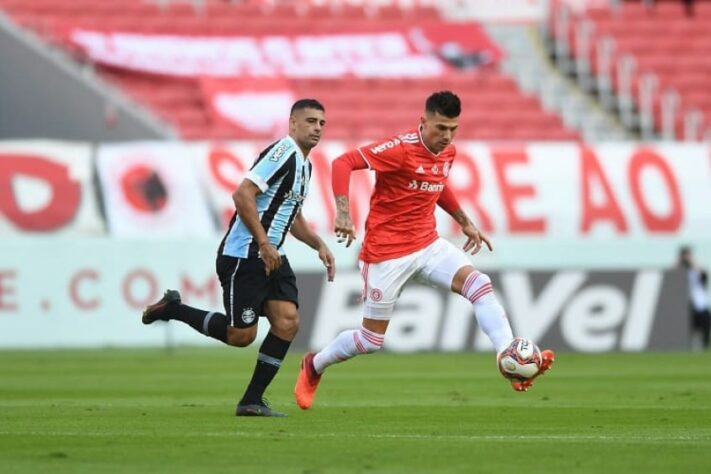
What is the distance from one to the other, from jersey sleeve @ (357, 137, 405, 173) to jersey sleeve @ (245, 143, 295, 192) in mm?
640

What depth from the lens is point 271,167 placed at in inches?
438

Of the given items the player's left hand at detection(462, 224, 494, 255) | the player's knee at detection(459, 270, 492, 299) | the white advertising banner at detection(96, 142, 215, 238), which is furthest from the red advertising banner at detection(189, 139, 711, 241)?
the player's knee at detection(459, 270, 492, 299)

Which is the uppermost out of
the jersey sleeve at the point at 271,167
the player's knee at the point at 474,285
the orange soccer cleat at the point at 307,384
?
the jersey sleeve at the point at 271,167

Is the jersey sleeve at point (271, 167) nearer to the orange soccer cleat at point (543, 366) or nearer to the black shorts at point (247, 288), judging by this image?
the black shorts at point (247, 288)

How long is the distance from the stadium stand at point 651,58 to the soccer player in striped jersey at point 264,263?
21369 millimetres

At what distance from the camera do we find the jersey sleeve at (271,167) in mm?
11070

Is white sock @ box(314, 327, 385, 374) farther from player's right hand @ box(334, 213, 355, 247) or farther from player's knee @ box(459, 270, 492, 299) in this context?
player's right hand @ box(334, 213, 355, 247)

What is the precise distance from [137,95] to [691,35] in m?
12.2

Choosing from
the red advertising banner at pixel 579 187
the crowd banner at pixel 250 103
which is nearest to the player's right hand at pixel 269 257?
the red advertising banner at pixel 579 187

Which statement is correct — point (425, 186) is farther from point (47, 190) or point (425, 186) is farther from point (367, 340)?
point (47, 190)

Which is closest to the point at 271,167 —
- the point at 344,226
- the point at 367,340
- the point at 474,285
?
the point at 344,226

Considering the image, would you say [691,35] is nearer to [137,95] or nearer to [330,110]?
[330,110]

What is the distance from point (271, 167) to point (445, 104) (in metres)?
1.30

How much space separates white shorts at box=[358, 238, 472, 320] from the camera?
38.7ft
